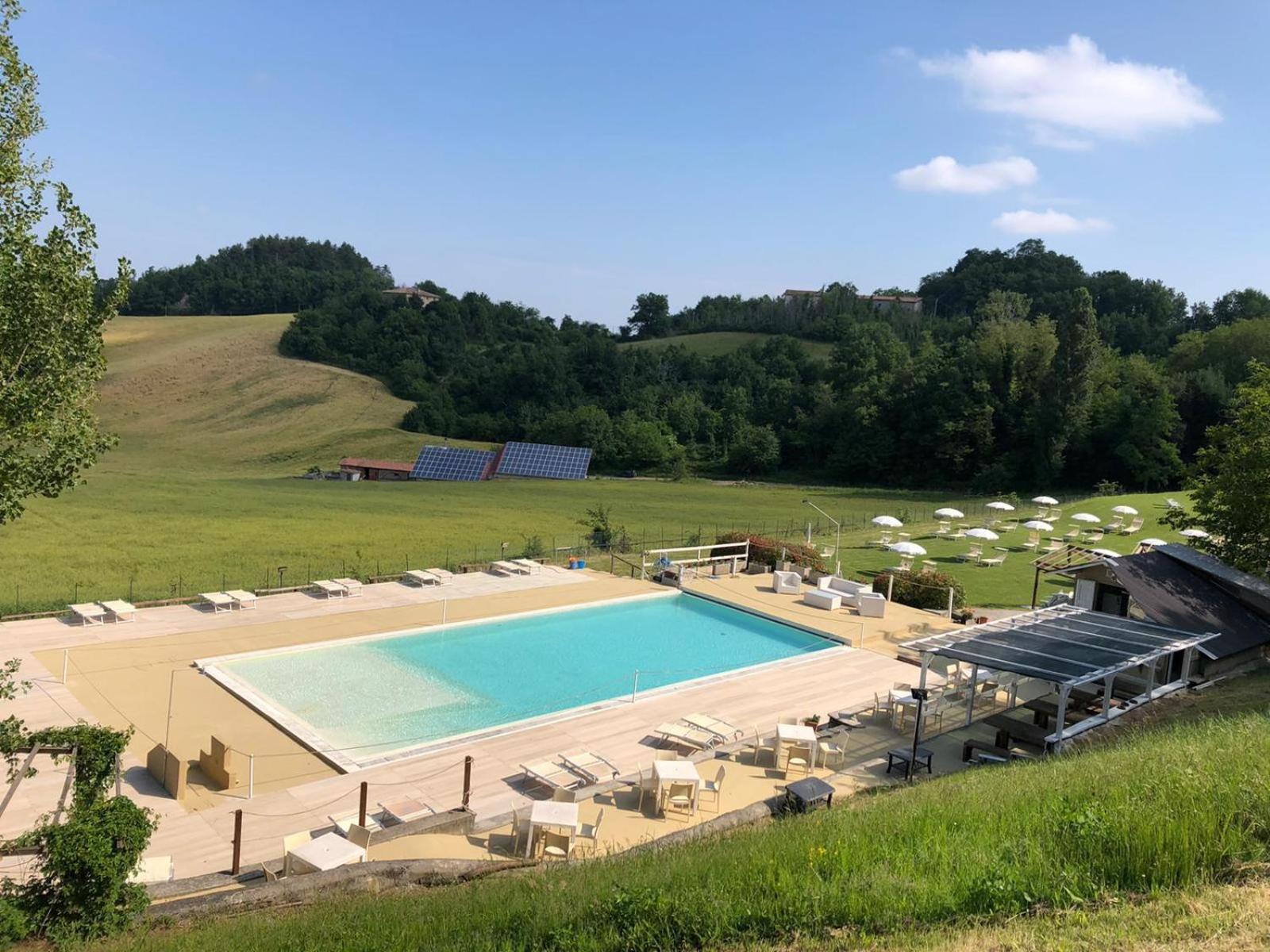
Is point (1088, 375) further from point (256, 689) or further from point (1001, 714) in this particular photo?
point (256, 689)

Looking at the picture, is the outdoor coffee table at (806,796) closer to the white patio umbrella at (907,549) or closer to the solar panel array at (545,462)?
the white patio umbrella at (907,549)

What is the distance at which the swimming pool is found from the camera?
51.1ft

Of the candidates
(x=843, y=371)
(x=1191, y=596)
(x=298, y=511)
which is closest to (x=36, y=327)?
(x=1191, y=596)

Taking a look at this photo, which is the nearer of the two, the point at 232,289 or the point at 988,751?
the point at 988,751

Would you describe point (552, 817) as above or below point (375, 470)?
above

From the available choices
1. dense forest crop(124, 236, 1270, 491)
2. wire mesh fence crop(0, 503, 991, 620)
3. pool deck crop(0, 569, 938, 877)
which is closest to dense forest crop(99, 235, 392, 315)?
dense forest crop(124, 236, 1270, 491)

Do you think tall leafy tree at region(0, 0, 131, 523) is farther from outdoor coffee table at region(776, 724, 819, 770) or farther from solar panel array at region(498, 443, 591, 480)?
solar panel array at region(498, 443, 591, 480)

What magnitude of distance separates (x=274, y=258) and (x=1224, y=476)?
178 meters

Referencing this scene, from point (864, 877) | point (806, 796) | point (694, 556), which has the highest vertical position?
point (864, 877)

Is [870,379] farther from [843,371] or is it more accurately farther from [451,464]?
[451,464]

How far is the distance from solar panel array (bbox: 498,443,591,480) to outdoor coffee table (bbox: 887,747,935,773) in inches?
1863

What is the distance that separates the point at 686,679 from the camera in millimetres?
18875

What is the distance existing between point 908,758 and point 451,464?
50787 mm

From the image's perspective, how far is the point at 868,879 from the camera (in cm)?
561
